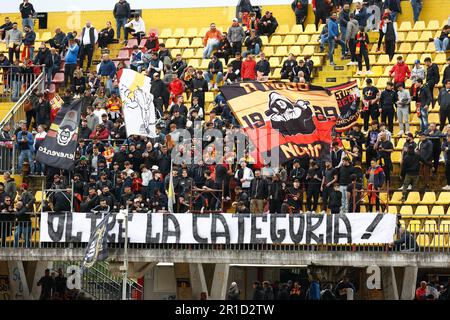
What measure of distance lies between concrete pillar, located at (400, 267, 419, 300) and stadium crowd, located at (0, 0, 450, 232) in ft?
5.57

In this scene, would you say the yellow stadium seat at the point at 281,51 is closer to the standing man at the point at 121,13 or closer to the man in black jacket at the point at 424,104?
the standing man at the point at 121,13

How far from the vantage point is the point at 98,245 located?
131ft

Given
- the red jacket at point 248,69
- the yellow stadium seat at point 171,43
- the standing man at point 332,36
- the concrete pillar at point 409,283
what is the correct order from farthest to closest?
the yellow stadium seat at point 171,43
the standing man at point 332,36
the red jacket at point 248,69
the concrete pillar at point 409,283

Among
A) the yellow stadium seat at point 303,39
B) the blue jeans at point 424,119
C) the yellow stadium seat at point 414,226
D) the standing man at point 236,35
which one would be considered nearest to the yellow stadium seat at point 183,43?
the standing man at point 236,35

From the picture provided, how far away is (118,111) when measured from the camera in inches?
1847

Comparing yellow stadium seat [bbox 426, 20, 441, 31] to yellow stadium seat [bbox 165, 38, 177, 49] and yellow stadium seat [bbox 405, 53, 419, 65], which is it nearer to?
yellow stadium seat [bbox 405, 53, 419, 65]

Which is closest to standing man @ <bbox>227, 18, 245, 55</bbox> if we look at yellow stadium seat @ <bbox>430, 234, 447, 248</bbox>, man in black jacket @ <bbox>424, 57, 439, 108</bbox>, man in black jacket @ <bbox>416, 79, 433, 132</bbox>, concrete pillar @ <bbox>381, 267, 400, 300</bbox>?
man in black jacket @ <bbox>424, 57, 439, 108</bbox>

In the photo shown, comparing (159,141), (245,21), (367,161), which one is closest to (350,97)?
(367,161)

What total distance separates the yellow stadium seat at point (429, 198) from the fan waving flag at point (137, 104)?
6.87 m

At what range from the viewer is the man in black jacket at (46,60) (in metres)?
50.0

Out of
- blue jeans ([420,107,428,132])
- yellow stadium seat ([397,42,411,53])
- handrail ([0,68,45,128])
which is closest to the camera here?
blue jeans ([420,107,428,132])

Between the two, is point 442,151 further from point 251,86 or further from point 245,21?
point 245,21

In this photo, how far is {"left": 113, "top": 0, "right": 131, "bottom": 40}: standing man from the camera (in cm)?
5303

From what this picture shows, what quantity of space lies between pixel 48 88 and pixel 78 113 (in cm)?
705
